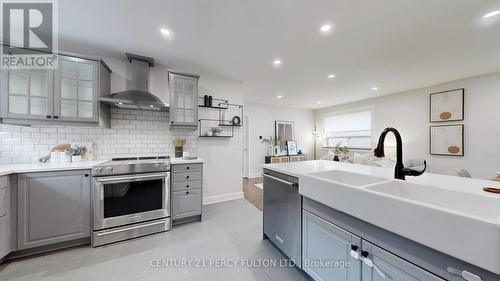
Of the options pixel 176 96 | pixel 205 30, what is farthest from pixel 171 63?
pixel 205 30

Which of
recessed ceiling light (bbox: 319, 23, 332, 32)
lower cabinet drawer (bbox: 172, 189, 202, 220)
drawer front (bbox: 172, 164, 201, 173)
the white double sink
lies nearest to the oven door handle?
drawer front (bbox: 172, 164, 201, 173)

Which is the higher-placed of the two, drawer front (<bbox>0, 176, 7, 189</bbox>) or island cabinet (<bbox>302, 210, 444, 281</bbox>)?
drawer front (<bbox>0, 176, 7, 189</bbox>)

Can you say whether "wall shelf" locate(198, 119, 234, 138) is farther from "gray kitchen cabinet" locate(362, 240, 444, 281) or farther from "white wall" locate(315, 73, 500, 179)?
"white wall" locate(315, 73, 500, 179)

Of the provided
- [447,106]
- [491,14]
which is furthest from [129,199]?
[447,106]

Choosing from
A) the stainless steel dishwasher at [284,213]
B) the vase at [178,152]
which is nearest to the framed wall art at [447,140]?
the stainless steel dishwasher at [284,213]

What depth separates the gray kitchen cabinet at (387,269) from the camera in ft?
2.73

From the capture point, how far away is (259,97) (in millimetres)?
5242

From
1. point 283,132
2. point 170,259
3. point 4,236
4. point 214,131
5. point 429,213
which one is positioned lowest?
point 170,259

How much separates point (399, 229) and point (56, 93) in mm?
3499

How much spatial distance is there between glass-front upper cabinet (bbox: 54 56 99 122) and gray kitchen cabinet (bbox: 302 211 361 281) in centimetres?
289

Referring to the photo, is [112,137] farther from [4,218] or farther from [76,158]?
[4,218]

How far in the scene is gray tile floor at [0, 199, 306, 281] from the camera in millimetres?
1587

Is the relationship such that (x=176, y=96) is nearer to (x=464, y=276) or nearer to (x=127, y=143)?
(x=127, y=143)

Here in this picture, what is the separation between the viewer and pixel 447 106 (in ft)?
12.7
